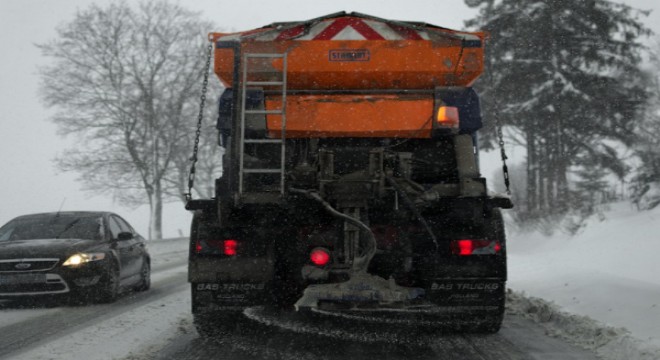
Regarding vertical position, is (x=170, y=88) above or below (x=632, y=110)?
above

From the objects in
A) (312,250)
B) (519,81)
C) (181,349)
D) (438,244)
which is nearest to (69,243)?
(181,349)

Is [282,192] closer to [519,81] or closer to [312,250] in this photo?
[312,250]

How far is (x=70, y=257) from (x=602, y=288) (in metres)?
6.75

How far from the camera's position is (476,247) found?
20.6ft

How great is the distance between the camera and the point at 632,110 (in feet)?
84.7

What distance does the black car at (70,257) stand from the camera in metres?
9.54

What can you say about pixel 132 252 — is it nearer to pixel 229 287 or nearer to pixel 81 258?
pixel 81 258

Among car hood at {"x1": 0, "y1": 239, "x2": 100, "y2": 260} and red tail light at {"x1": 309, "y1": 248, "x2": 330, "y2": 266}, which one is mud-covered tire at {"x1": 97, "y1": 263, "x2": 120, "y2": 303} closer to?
car hood at {"x1": 0, "y1": 239, "x2": 100, "y2": 260}

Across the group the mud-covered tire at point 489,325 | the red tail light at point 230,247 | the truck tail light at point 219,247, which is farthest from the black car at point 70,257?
the mud-covered tire at point 489,325

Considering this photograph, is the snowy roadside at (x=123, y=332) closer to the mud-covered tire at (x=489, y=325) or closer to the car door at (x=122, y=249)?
the car door at (x=122, y=249)

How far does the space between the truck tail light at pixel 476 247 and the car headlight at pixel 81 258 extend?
5.66 metres

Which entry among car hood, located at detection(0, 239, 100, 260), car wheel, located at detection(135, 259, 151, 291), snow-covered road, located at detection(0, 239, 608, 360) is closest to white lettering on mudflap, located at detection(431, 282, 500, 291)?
snow-covered road, located at detection(0, 239, 608, 360)

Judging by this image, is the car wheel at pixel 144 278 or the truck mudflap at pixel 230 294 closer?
the truck mudflap at pixel 230 294

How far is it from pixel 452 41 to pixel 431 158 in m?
1.07
